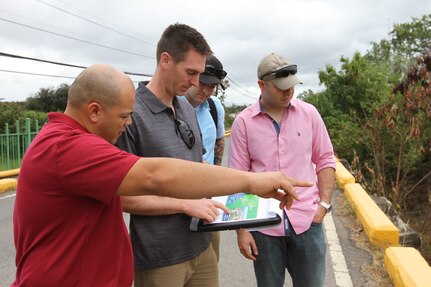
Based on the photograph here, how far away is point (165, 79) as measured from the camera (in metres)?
2.24

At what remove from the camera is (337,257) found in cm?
454

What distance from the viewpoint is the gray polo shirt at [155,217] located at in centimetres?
206

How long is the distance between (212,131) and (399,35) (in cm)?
3506

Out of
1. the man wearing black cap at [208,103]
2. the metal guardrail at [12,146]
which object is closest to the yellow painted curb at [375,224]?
the man wearing black cap at [208,103]

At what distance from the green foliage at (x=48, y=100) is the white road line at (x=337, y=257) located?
28775 mm

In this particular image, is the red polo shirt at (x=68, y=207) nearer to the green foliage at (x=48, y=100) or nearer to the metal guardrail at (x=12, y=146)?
the metal guardrail at (x=12, y=146)

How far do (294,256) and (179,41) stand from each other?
1.48 m

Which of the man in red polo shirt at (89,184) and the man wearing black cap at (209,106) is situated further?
the man wearing black cap at (209,106)

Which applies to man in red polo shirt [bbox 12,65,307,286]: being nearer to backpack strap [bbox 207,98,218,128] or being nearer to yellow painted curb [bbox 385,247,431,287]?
backpack strap [bbox 207,98,218,128]

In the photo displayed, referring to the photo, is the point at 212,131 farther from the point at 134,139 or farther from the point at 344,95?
the point at 344,95

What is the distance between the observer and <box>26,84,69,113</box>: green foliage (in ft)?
103

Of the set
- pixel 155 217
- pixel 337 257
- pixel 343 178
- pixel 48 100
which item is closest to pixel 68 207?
pixel 155 217

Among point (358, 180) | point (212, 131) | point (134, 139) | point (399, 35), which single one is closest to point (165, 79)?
point (134, 139)

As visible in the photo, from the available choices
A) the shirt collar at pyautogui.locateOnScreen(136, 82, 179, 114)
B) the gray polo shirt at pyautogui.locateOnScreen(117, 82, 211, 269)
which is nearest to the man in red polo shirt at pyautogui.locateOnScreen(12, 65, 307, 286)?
the gray polo shirt at pyautogui.locateOnScreen(117, 82, 211, 269)
